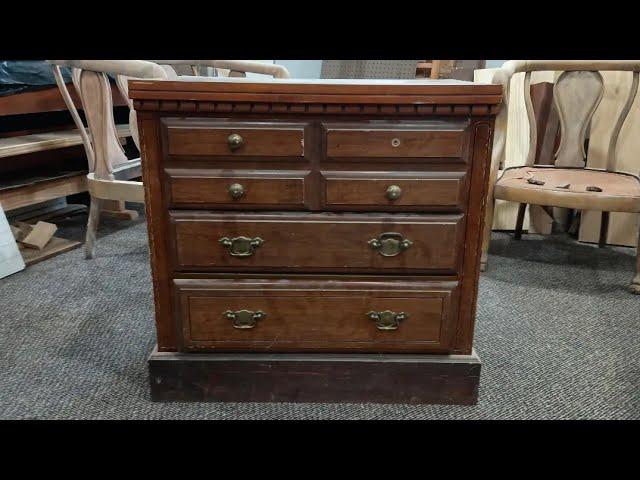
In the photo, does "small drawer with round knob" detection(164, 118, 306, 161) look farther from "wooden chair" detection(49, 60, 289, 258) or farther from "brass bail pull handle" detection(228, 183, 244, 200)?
"wooden chair" detection(49, 60, 289, 258)

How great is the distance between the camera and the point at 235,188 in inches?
48.8

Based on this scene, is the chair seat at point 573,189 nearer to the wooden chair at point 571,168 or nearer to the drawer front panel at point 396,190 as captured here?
the wooden chair at point 571,168

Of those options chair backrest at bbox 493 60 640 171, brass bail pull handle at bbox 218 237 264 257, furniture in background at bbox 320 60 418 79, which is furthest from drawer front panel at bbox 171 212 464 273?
furniture in background at bbox 320 60 418 79

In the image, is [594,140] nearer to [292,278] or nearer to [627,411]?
[627,411]

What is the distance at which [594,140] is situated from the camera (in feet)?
8.83

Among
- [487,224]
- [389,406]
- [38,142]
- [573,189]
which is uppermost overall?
[38,142]

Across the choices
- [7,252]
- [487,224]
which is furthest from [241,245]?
[7,252]

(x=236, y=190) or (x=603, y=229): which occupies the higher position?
(x=236, y=190)

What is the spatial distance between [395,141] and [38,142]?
200 centimetres

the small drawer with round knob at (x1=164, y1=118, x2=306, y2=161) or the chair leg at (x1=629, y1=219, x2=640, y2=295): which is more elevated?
the small drawer with round knob at (x1=164, y1=118, x2=306, y2=161)

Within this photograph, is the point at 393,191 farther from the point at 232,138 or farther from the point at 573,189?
the point at 573,189

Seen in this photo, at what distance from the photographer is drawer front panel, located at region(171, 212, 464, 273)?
1275 mm

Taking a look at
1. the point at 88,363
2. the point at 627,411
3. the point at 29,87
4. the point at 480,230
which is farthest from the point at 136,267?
the point at 627,411

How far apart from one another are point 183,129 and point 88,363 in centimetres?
85
